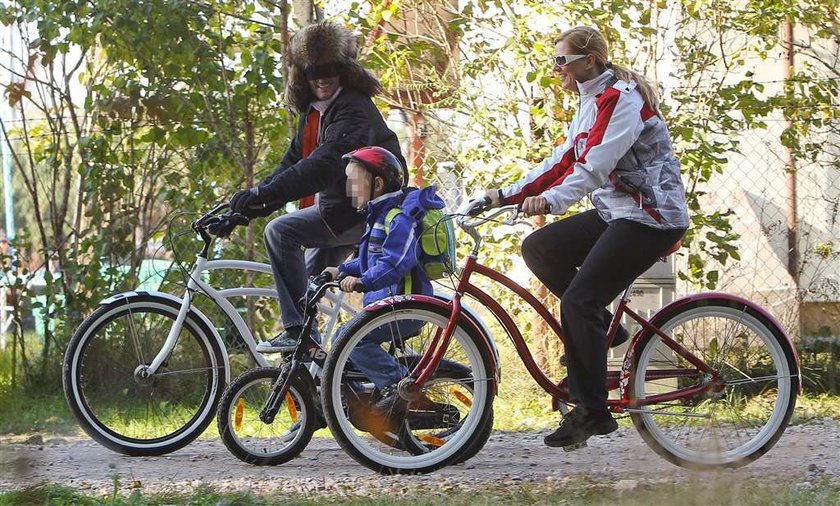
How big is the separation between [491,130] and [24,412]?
3.52 m

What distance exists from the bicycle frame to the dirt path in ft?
1.10

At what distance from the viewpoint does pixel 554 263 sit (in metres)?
5.09

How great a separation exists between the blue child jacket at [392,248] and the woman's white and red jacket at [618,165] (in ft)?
1.28

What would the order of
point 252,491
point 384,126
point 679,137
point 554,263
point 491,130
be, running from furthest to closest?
point 491,130 → point 679,137 → point 384,126 → point 554,263 → point 252,491

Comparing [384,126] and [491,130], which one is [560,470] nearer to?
[384,126]

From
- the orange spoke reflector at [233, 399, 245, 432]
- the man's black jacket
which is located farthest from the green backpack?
the orange spoke reflector at [233, 399, 245, 432]

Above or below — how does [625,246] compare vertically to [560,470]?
above

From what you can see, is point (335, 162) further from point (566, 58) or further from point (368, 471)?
point (368, 471)

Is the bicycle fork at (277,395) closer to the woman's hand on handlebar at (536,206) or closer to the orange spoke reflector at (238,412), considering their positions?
the orange spoke reflector at (238,412)

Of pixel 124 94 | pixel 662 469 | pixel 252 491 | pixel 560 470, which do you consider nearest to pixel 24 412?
pixel 124 94

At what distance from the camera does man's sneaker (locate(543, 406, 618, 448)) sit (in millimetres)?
4922

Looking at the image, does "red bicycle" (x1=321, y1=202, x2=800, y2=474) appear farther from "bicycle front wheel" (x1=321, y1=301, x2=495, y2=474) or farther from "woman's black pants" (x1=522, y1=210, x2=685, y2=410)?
"woman's black pants" (x1=522, y1=210, x2=685, y2=410)

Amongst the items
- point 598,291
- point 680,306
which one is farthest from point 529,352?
point 680,306

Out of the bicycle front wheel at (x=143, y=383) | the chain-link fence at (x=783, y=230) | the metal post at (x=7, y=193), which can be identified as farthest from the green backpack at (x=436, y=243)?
the metal post at (x=7, y=193)
